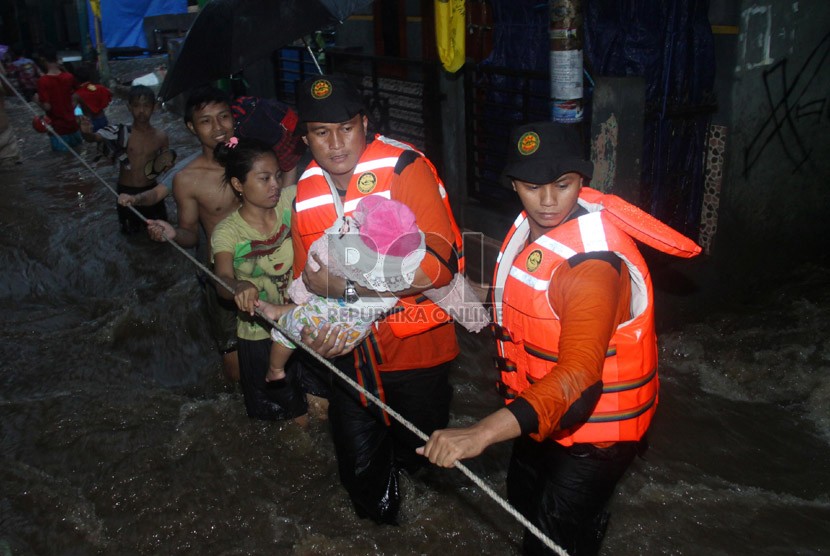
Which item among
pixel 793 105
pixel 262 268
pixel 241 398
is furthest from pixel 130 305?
pixel 793 105

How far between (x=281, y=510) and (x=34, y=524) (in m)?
1.60

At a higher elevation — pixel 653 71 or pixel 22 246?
pixel 653 71

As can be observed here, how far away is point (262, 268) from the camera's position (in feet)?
14.3

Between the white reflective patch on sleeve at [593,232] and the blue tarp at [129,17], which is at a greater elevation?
the blue tarp at [129,17]

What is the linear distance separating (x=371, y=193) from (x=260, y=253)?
1.36m

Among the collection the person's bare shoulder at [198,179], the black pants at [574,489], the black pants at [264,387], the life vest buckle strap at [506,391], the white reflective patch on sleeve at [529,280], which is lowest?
the black pants at [264,387]

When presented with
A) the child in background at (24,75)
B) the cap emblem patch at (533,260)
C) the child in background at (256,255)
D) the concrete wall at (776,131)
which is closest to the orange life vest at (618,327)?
the cap emblem patch at (533,260)

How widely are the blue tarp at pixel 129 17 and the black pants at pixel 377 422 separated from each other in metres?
22.0

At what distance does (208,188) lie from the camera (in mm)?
4961

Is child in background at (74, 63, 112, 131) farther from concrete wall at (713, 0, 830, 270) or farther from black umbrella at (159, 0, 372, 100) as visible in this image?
concrete wall at (713, 0, 830, 270)

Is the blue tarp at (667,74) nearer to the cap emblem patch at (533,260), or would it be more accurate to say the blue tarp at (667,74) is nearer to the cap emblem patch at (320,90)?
the cap emblem patch at (320,90)

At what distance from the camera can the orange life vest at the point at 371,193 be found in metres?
3.21

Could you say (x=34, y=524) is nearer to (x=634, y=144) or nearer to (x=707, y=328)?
(x=634, y=144)

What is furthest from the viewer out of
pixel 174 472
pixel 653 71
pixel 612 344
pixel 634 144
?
pixel 653 71
